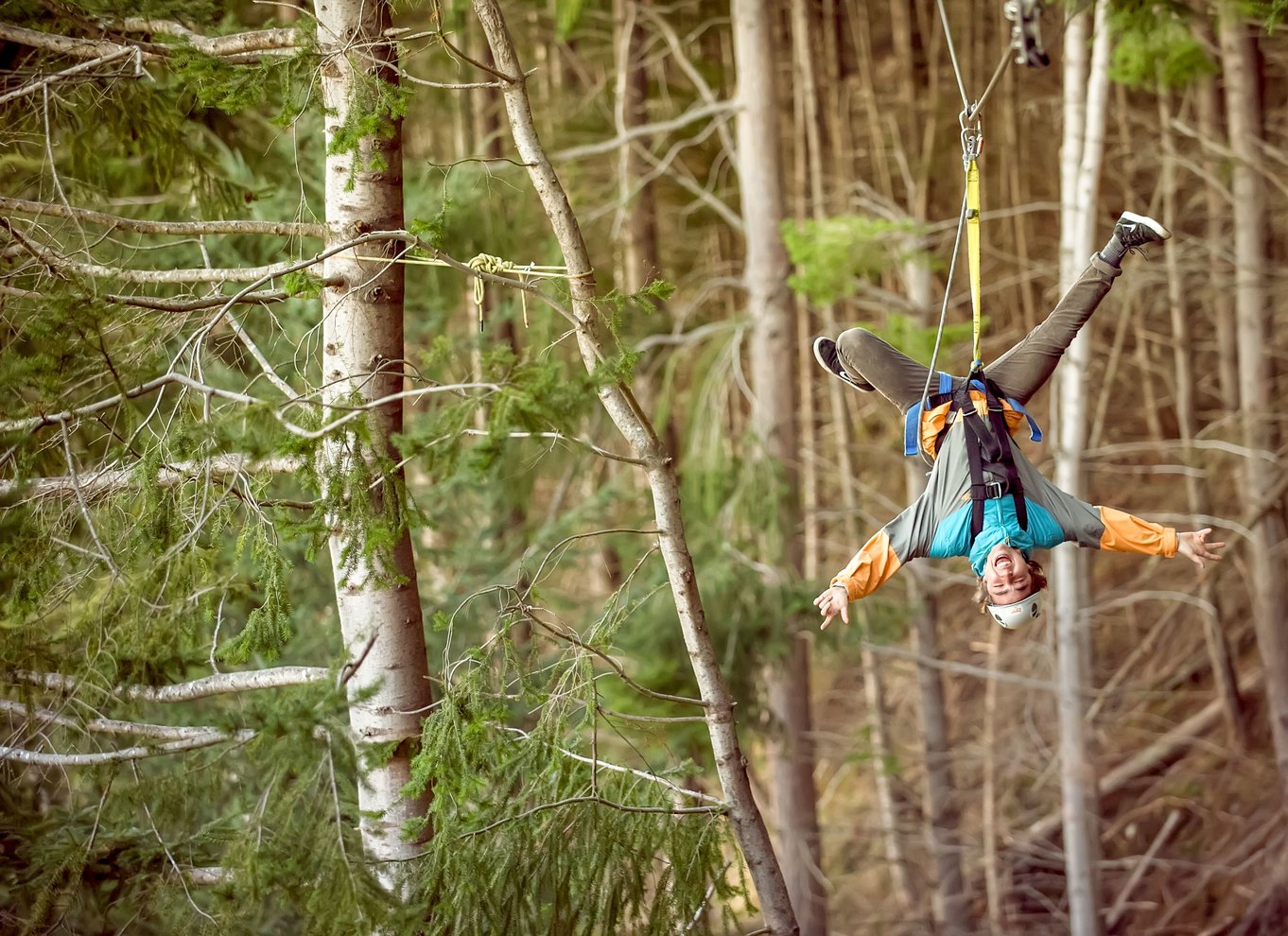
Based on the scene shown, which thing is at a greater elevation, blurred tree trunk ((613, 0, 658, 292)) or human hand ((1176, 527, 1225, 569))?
blurred tree trunk ((613, 0, 658, 292))

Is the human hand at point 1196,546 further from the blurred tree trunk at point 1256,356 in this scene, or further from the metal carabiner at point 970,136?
the blurred tree trunk at point 1256,356

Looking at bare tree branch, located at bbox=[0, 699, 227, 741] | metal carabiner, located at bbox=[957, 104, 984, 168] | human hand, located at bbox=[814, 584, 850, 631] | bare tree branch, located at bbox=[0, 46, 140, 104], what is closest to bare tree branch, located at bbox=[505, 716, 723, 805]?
human hand, located at bbox=[814, 584, 850, 631]

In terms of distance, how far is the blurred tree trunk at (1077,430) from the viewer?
28.2 ft

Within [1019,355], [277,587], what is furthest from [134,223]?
[1019,355]

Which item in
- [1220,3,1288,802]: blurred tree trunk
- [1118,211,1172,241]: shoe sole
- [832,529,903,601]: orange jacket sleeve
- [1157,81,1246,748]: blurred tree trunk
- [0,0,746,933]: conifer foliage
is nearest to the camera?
[0,0,746,933]: conifer foliage

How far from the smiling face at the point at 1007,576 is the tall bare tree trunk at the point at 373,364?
209cm

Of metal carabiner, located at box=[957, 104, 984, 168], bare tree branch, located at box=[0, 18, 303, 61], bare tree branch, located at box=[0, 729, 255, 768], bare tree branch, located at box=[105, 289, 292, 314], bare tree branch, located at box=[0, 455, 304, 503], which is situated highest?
bare tree branch, located at box=[0, 18, 303, 61]

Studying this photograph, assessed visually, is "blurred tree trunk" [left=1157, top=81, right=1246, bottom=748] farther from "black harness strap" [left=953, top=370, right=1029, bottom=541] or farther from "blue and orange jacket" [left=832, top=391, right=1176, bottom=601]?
"black harness strap" [left=953, top=370, right=1029, bottom=541]

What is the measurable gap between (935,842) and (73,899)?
9405mm

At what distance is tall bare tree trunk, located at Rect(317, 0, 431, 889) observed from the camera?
14.0ft

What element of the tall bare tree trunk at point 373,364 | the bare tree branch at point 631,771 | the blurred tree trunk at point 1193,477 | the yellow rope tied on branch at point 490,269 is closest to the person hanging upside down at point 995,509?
the bare tree branch at point 631,771

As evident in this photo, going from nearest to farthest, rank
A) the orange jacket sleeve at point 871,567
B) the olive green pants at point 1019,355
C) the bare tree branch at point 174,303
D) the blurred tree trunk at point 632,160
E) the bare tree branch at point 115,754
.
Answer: the bare tree branch at point 174,303
the orange jacket sleeve at point 871,567
the bare tree branch at point 115,754
the olive green pants at point 1019,355
the blurred tree trunk at point 632,160

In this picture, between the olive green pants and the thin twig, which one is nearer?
the thin twig

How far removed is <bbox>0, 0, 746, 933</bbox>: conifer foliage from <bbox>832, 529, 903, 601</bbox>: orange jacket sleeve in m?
0.72
